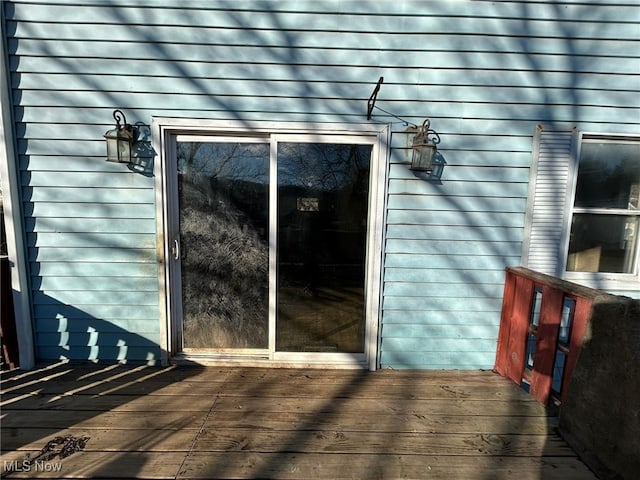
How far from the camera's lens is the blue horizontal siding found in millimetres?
2182

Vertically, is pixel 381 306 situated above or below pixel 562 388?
above

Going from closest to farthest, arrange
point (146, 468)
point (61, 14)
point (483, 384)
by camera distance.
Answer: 1. point (146, 468)
2. point (61, 14)
3. point (483, 384)

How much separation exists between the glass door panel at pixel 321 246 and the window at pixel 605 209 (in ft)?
5.00

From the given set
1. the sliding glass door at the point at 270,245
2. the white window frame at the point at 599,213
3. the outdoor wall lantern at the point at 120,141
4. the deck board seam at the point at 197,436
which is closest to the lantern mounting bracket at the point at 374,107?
the sliding glass door at the point at 270,245

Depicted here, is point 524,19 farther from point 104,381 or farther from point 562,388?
point 104,381

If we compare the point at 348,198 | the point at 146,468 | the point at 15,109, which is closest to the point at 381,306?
the point at 348,198

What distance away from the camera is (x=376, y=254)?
2.38m

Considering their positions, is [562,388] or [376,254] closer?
[562,388]

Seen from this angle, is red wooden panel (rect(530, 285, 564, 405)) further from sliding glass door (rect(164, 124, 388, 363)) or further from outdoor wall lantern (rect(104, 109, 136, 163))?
outdoor wall lantern (rect(104, 109, 136, 163))

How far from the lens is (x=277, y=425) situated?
5.99ft

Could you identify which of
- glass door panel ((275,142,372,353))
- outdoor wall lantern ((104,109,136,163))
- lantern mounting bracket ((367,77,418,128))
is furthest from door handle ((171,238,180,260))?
lantern mounting bracket ((367,77,418,128))

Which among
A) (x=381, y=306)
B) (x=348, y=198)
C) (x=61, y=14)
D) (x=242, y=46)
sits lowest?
(x=381, y=306)

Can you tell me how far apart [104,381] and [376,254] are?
1981 mm

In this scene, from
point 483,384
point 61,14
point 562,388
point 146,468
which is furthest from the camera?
point 483,384
